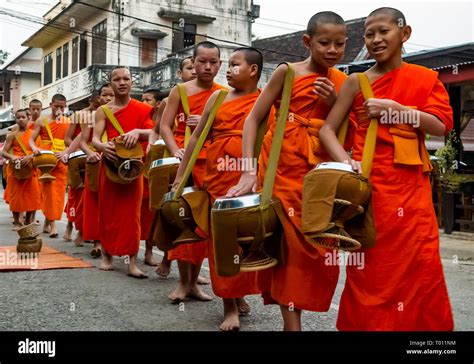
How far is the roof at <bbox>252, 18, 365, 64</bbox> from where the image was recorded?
81.3 ft

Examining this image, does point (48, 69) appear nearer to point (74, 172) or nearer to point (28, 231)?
point (74, 172)

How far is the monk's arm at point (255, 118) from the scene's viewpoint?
3.49 meters

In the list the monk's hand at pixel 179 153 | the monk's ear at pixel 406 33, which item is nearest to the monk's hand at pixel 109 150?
the monk's hand at pixel 179 153

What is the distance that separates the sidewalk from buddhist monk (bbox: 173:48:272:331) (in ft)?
16.7

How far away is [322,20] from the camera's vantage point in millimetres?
3494

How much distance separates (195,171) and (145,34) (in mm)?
21408

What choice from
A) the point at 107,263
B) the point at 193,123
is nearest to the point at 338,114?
the point at 193,123

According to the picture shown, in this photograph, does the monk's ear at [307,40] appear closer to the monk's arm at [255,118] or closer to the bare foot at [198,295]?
the monk's arm at [255,118]

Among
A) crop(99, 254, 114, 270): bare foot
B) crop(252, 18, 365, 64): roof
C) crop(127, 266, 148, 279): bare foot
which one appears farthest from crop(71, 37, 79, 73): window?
crop(127, 266, 148, 279): bare foot

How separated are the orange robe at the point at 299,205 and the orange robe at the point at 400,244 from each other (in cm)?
17

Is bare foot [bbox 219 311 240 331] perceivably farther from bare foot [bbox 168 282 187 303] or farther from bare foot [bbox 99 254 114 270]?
bare foot [bbox 99 254 114 270]

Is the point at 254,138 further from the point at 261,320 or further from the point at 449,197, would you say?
the point at 449,197

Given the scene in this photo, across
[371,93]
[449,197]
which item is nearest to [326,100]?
[371,93]
